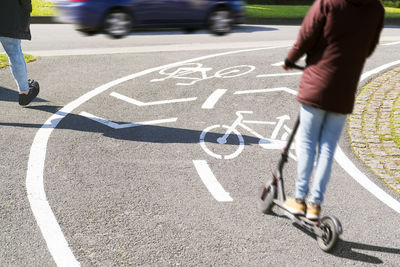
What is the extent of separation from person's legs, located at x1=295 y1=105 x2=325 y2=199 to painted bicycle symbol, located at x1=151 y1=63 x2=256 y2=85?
19.8 feet

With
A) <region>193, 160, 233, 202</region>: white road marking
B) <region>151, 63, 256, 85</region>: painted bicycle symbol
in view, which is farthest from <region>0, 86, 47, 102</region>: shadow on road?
<region>193, 160, 233, 202</region>: white road marking

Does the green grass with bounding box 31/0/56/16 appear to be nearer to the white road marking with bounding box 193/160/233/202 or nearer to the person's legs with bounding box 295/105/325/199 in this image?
the white road marking with bounding box 193/160/233/202

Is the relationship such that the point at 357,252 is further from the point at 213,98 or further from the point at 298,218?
the point at 213,98

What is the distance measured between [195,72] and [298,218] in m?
7.02

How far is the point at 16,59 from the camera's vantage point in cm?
779

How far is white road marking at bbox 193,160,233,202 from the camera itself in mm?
5277

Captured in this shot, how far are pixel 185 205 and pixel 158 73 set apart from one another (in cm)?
613

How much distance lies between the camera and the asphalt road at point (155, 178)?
425 centimetres

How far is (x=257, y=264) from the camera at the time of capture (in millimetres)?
4059

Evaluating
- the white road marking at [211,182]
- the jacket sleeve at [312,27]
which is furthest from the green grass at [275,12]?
the jacket sleeve at [312,27]

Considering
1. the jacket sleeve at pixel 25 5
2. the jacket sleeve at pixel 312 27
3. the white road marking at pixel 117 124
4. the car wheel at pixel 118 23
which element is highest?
the jacket sleeve at pixel 312 27

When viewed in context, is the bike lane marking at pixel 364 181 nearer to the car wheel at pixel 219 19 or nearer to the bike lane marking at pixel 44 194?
the car wheel at pixel 219 19

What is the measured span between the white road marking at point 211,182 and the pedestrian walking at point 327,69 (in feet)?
3.76

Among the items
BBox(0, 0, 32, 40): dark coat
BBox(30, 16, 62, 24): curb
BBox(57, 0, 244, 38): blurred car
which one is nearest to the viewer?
BBox(57, 0, 244, 38): blurred car
